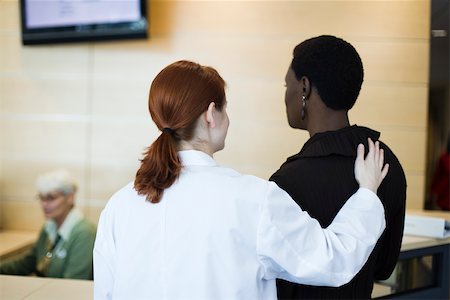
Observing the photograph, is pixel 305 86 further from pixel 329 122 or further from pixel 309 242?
pixel 309 242

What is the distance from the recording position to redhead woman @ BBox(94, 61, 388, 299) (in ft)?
3.01

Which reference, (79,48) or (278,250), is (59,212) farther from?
(278,250)

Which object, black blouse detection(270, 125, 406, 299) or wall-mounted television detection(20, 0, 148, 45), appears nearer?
black blouse detection(270, 125, 406, 299)

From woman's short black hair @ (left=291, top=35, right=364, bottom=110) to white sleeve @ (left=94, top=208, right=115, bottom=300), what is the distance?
58 centimetres

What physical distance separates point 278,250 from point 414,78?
287 cm

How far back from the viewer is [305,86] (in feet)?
3.63

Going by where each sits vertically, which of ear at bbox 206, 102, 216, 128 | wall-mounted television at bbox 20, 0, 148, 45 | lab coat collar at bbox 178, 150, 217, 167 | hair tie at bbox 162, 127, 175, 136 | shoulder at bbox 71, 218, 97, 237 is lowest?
shoulder at bbox 71, 218, 97, 237

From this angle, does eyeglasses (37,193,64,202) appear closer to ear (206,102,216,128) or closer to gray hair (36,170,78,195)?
gray hair (36,170,78,195)

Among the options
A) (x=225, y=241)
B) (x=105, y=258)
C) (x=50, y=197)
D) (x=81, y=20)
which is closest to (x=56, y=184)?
(x=50, y=197)

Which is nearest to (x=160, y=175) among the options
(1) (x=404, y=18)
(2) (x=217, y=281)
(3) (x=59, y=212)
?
(2) (x=217, y=281)

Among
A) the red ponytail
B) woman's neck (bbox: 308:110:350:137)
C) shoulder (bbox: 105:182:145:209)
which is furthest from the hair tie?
woman's neck (bbox: 308:110:350:137)

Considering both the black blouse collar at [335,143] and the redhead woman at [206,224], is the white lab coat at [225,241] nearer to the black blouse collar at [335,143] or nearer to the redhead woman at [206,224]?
the redhead woman at [206,224]

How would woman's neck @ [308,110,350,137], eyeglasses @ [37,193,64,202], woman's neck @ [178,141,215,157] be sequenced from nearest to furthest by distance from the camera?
woman's neck @ [178,141,215,157]
woman's neck @ [308,110,350,137]
eyeglasses @ [37,193,64,202]

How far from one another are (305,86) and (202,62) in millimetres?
2471
